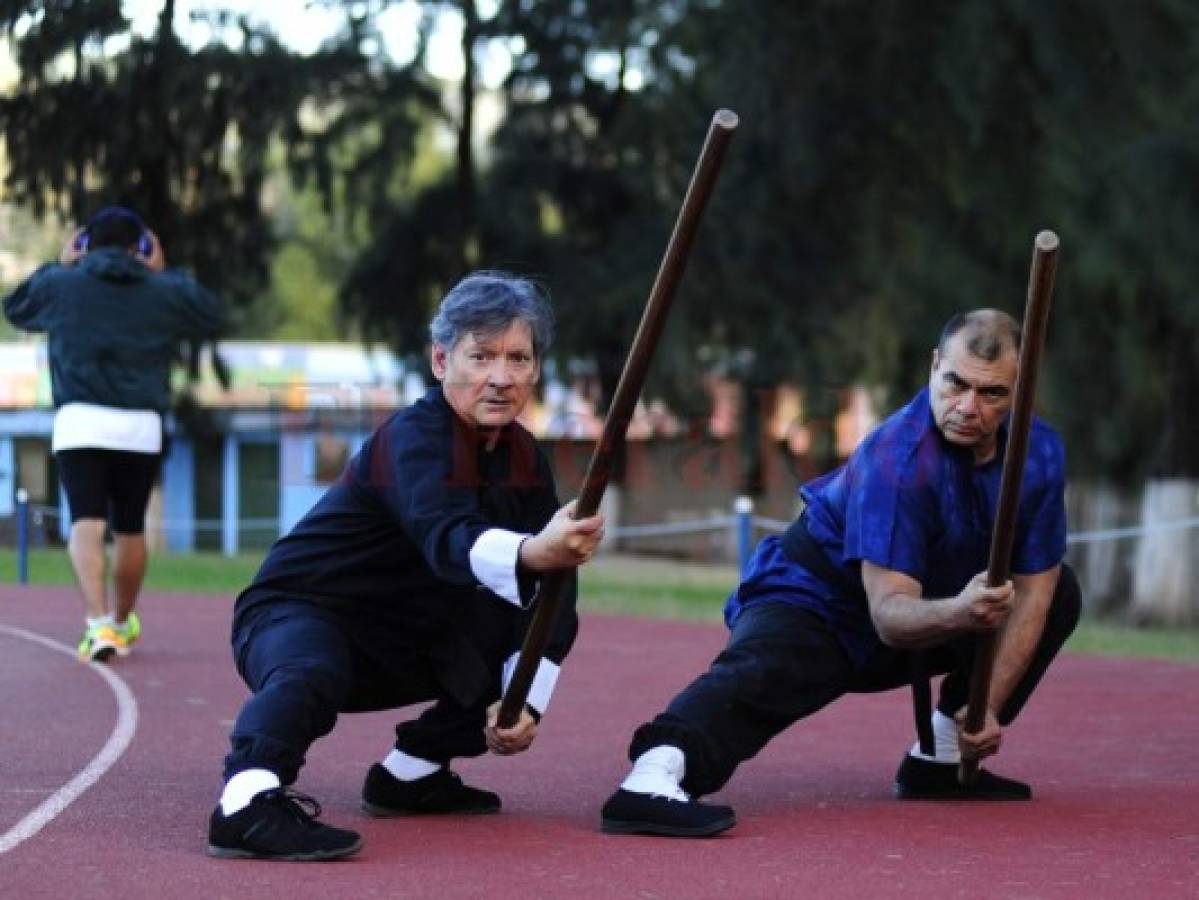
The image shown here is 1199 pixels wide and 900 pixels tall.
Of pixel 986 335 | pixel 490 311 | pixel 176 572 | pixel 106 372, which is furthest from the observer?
pixel 176 572

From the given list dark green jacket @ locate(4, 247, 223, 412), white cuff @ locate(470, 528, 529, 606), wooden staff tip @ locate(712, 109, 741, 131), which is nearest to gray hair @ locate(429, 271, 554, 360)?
white cuff @ locate(470, 528, 529, 606)

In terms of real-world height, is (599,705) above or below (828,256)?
below

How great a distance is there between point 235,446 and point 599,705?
3681 centimetres

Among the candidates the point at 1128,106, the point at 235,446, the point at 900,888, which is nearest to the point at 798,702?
the point at 900,888

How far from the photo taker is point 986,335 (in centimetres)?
674

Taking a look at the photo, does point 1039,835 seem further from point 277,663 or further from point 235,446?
point 235,446

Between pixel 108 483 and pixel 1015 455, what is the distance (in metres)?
6.46

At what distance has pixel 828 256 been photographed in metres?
30.2

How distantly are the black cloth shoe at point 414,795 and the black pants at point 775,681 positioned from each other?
0.50 meters

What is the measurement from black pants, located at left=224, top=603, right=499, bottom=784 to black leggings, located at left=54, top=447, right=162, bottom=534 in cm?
523

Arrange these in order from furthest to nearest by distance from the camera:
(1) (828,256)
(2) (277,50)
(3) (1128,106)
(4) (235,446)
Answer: (4) (235,446)
(2) (277,50)
(1) (828,256)
(3) (1128,106)

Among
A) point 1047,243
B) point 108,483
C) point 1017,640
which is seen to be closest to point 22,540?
point 108,483

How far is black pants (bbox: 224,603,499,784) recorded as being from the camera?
19.6 ft

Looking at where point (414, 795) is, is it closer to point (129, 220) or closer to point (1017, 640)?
point (1017, 640)
